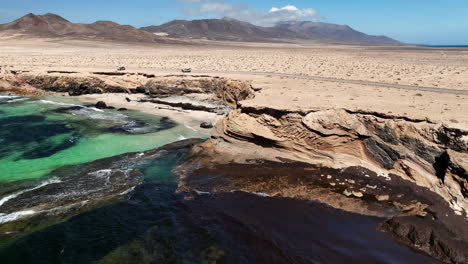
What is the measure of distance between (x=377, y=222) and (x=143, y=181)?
11.1 meters

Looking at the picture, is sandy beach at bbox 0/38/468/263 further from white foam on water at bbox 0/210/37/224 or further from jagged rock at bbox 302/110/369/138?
white foam on water at bbox 0/210/37/224

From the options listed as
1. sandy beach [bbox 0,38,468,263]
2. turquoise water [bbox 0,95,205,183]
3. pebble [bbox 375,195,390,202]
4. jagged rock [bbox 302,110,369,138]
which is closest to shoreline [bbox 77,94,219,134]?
turquoise water [bbox 0,95,205,183]

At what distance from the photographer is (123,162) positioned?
19234mm

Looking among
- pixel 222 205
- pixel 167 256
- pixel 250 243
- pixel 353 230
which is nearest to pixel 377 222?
pixel 353 230

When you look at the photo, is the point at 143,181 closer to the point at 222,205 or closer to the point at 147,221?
the point at 147,221

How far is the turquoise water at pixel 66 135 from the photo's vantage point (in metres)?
19.7

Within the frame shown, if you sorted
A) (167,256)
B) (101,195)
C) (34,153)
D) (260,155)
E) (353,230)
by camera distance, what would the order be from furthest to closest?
(34,153) < (260,155) < (101,195) < (353,230) < (167,256)

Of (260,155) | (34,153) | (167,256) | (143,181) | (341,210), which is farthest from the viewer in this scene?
(34,153)

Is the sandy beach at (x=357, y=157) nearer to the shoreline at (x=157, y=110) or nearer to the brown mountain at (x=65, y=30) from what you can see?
the shoreline at (x=157, y=110)

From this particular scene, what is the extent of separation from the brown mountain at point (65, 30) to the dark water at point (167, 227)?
13037cm

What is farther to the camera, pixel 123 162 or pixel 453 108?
pixel 123 162

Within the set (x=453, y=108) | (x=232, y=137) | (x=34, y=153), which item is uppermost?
(x=453, y=108)

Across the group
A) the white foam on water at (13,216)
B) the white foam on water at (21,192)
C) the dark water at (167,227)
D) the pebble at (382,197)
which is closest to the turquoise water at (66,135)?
the white foam on water at (21,192)

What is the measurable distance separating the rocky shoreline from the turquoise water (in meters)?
6.14
